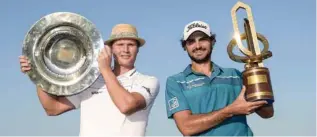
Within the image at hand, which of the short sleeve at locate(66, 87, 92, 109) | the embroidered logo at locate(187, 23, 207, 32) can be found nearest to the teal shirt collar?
the embroidered logo at locate(187, 23, 207, 32)

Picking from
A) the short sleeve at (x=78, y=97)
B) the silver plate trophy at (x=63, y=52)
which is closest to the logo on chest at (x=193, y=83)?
the silver plate trophy at (x=63, y=52)

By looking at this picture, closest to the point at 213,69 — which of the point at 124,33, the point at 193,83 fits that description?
the point at 193,83

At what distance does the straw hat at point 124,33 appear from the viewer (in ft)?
18.9

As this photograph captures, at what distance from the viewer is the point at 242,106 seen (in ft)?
15.5

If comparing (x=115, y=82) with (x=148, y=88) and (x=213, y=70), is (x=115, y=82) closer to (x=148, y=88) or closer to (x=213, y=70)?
(x=148, y=88)

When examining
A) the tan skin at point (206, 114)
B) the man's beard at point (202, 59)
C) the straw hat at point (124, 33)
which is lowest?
the tan skin at point (206, 114)

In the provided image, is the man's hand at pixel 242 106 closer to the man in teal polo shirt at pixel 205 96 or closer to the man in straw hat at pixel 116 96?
the man in teal polo shirt at pixel 205 96

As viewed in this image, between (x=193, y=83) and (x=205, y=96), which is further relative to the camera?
(x=193, y=83)

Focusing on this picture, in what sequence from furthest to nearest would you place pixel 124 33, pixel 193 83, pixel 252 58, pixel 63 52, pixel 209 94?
pixel 63 52
pixel 124 33
pixel 193 83
pixel 209 94
pixel 252 58

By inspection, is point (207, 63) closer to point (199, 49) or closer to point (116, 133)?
point (199, 49)

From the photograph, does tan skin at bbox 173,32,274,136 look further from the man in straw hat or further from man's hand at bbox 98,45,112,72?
man's hand at bbox 98,45,112,72

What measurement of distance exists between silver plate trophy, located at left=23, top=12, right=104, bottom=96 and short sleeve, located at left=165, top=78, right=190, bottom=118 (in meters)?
0.89

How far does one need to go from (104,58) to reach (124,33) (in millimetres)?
508

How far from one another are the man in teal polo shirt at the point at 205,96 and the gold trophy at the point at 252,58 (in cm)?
9
